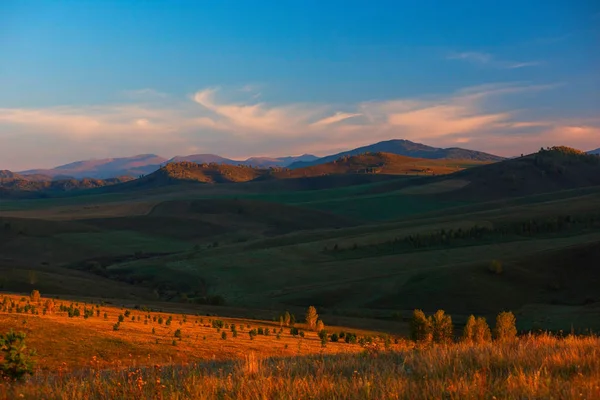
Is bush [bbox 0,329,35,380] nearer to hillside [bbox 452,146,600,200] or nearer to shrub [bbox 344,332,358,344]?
shrub [bbox 344,332,358,344]

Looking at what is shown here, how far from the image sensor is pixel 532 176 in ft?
535

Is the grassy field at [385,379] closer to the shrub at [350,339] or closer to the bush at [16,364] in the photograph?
the bush at [16,364]

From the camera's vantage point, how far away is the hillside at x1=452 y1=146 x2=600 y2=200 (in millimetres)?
155125

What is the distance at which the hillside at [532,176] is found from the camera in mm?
155125

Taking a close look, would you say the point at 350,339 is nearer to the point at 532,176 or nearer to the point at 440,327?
the point at 440,327

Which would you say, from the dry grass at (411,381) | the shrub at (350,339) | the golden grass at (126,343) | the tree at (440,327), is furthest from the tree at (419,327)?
the dry grass at (411,381)

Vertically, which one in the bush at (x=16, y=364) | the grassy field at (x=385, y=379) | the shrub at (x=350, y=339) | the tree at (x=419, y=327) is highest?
the grassy field at (x=385, y=379)

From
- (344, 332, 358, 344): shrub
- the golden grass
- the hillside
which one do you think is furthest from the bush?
the hillside

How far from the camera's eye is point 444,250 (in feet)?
228

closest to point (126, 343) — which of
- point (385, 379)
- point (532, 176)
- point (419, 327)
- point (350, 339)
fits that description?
point (350, 339)

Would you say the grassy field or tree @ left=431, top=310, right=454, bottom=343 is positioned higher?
the grassy field

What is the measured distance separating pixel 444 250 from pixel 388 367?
2537 inches

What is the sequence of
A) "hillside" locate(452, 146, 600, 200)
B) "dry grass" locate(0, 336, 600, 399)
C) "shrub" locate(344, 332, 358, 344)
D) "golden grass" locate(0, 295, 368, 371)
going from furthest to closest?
"hillside" locate(452, 146, 600, 200) < "shrub" locate(344, 332, 358, 344) < "golden grass" locate(0, 295, 368, 371) < "dry grass" locate(0, 336, 600, 399)

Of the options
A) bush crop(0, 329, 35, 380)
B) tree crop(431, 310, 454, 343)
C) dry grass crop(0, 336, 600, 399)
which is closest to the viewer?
dry grass crop(0, 336, 600, 399)
